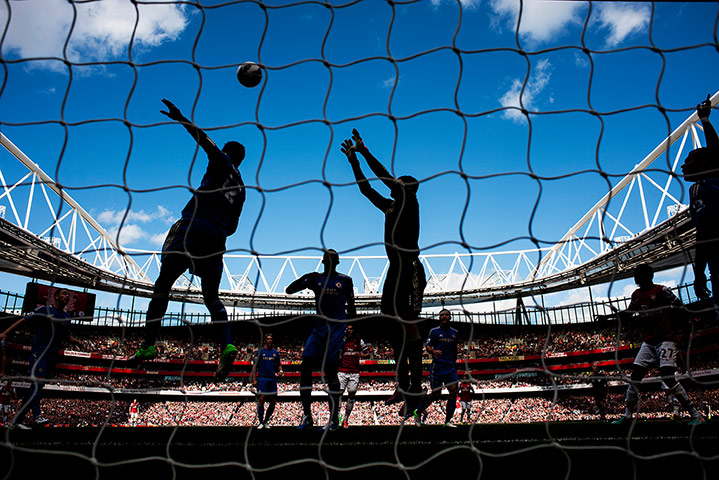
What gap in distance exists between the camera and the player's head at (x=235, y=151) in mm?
4735

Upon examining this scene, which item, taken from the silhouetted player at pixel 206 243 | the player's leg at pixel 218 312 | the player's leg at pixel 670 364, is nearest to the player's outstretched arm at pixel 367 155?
the silhouetted player at pixel 206 243

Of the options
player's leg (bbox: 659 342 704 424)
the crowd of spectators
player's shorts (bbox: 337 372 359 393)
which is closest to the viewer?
player's leg (bbox: 659 342 704 424)

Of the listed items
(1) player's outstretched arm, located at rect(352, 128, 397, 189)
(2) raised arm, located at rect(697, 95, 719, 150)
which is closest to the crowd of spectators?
(1) player's outstretched arm, located at rect(352, 128, 397, 189)

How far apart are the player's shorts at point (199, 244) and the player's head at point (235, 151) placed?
856 millimetres

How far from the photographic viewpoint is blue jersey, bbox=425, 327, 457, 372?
7.91 m

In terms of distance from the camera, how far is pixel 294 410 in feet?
75.4

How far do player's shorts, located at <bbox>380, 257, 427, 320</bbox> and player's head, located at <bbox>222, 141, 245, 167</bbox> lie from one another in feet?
6.04

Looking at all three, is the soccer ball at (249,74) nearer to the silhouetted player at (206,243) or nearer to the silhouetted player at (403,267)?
the silhouetted player at (206,243)

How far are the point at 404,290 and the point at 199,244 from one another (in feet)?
6.39

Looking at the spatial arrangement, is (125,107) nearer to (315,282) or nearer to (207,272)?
(207,272)

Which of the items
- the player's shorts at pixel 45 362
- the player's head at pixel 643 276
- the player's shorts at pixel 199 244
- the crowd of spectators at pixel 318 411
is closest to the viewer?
the player's shorts at pixel 199 244

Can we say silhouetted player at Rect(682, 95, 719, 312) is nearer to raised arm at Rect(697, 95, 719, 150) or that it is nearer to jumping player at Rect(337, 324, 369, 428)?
raised arm at Rect(697, 95, 719, 150)

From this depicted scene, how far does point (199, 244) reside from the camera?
4.11m

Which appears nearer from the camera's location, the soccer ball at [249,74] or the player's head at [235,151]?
the soccer ball at [249,74]
